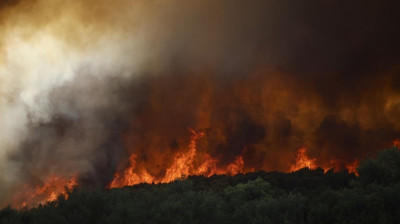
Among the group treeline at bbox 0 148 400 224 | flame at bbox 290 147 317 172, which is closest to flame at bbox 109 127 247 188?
flame at bbox 290 147 317 172

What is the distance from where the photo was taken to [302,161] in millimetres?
51312

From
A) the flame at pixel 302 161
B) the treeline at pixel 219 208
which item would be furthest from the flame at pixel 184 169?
the treeline at pixel 219 208

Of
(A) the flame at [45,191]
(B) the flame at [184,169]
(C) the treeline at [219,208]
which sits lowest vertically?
(C) the treeline at [219,208]

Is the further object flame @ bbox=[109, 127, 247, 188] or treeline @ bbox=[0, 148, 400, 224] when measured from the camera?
flame @ bbox=[109, 127, 247, 188]

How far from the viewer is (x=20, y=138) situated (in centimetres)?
5334

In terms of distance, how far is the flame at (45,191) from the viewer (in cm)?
4834

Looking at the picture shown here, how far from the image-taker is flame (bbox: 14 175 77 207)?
4834 cm

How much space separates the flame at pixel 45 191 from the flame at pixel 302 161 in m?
23.8

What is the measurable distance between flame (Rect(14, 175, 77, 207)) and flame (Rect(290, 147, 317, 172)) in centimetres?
2377

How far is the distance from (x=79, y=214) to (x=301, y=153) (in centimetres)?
3238

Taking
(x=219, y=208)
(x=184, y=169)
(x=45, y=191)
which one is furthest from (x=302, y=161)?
(x=45, y=191)

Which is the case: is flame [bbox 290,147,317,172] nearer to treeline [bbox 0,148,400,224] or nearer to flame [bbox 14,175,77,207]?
treeline [bbox 0,148,400,224]

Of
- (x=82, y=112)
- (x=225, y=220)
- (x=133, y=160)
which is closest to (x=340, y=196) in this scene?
(x=225, y=220)

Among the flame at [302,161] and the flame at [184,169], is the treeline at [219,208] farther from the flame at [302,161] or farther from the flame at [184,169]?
the flame at [184,169]
